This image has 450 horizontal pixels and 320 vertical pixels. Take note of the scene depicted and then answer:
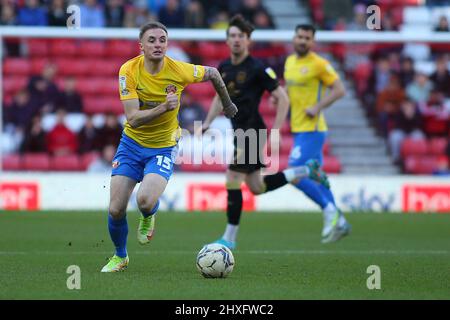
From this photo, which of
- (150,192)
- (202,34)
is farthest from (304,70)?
(202,34)

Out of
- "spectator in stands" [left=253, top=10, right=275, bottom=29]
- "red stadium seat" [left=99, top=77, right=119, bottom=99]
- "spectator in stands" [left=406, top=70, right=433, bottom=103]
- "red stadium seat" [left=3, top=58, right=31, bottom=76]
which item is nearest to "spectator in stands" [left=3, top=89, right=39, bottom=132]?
"red stadium seat" [left=3, top=58, right=31, bottom=76]

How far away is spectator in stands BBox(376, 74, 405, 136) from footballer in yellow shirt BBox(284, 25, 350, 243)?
7.13 metres

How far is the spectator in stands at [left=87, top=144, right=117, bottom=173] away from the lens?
59.1 ft

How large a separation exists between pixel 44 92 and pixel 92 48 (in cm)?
162

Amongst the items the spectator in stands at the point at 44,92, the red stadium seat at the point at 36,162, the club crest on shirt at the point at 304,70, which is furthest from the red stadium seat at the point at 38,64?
the club crest on shirt at the point at 304,70

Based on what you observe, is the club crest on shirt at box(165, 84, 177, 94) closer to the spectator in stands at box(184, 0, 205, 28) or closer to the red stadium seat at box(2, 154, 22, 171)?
the red stadium seat at box(2, 154, 22, 171)

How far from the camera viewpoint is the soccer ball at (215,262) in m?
8.09

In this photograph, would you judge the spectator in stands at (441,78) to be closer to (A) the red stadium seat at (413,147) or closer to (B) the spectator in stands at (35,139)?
(A) the red stadium seat at (413,147)

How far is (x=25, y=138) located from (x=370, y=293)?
1211cm

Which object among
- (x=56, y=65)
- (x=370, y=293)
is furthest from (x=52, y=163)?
(x=370, y=293)

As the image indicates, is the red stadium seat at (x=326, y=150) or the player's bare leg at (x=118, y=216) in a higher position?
the red stadium seat at (x=326, y=150)

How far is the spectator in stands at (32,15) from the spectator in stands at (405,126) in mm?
6790

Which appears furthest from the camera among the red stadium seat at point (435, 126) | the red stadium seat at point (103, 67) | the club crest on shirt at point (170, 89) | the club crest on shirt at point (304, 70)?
the red stadium seat at point (435, 126)
